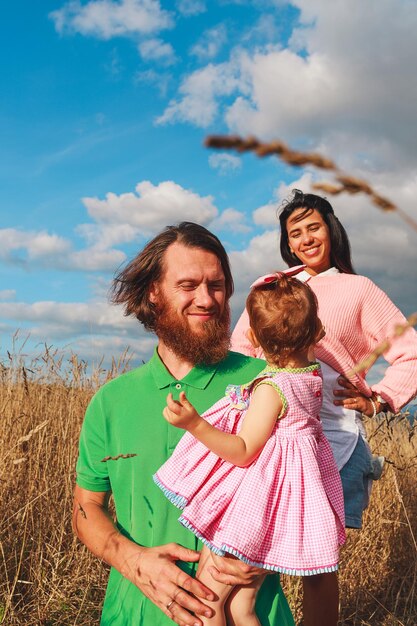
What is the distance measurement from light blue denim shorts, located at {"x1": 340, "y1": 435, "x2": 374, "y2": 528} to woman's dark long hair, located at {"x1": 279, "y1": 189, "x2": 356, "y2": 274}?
1082 millimetres

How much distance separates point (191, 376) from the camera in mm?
2520

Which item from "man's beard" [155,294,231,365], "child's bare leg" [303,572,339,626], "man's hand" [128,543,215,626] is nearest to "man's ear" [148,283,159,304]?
"man's beard" [155,294,231,365]

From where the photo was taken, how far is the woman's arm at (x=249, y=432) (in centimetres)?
189

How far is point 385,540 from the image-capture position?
4.77 m

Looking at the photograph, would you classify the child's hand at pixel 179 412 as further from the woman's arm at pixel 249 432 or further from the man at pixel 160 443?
the man at pixel 160 443

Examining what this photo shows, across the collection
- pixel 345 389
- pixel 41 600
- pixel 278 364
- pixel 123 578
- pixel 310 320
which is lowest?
pixel 41 600

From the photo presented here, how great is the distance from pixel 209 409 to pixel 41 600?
2333mm

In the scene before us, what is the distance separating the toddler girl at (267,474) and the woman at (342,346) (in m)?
0.83

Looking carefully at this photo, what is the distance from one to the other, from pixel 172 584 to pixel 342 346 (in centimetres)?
166

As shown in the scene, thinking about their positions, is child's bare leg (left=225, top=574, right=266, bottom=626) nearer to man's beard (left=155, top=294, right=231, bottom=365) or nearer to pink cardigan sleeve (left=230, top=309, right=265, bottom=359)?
man's beard (left=155, top=294, right=231, bottom=365)

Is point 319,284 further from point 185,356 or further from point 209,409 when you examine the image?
point 209,409

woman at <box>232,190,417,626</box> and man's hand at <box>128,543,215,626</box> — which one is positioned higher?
woman at <box>232,190,417,626</box>

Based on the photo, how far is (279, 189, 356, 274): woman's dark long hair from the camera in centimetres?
365

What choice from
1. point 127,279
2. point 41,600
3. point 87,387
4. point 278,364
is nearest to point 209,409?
point 278,364
